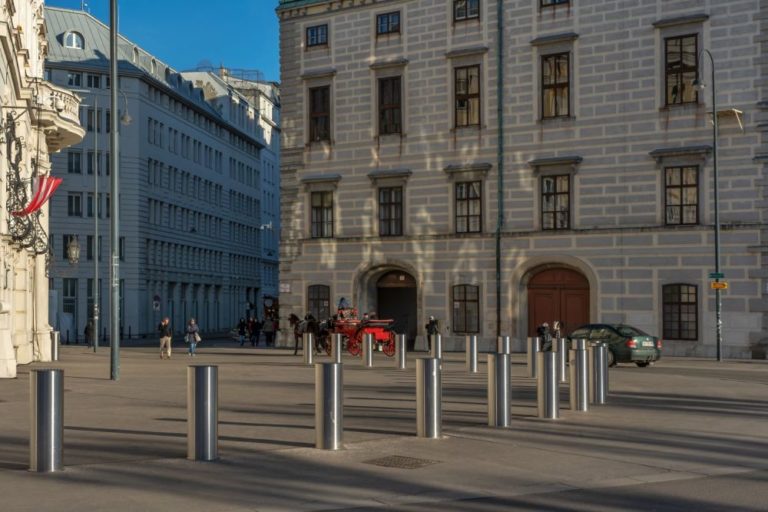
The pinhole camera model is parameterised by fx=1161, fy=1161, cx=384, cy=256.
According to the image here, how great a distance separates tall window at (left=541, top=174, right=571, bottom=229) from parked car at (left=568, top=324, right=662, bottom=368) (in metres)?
8.58

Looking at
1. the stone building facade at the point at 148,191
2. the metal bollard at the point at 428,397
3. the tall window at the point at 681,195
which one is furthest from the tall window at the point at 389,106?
the metal bollard at the point at 428,397

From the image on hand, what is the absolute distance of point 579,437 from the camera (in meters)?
14.9

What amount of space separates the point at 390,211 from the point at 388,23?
7.98 metres

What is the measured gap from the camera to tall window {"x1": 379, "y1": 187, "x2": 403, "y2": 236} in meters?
48.8

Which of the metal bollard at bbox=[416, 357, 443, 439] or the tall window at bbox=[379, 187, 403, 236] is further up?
the tall window at bbox=[379, 187, 403, 236]

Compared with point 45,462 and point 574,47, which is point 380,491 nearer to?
point 45,462

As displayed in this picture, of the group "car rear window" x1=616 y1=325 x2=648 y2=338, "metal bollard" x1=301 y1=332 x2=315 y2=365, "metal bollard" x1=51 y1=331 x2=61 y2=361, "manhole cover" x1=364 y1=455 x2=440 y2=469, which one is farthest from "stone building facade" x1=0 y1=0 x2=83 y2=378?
"car rear window" x1=616 y1=325 x2=648 y2=338

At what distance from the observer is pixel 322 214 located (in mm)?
50969

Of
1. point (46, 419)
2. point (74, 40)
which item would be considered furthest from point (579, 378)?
point (74, 40)

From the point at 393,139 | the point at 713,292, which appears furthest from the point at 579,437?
the point at 393,139

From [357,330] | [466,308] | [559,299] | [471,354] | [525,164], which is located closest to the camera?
[471,354]

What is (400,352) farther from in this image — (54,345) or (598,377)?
(598,377)

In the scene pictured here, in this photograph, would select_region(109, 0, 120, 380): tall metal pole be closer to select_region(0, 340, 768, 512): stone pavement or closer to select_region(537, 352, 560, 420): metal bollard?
select_region(0, 340, 768, 512): stone pavement

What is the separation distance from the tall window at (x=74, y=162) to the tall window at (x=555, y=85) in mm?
46188
